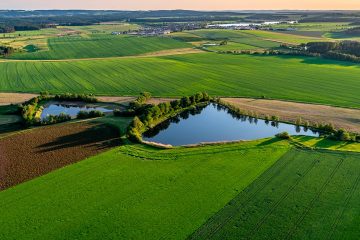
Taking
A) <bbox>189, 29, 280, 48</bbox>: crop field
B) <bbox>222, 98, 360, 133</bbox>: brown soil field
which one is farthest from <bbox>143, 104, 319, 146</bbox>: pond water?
<bbox>189, 29, 280, 48</bbox>: crop field

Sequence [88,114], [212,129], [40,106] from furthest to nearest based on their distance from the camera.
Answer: [40,106] → [88,114] → [212,129]

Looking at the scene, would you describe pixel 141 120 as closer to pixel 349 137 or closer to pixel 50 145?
pixel 50 145

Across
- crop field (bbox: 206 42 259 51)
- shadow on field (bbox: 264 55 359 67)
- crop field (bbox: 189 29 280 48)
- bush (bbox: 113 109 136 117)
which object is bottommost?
bush (bbox: 113 109 136 117)

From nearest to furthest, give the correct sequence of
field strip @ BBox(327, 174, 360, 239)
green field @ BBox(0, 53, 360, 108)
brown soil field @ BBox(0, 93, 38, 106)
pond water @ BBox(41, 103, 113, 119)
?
1. field strip @ BBox(327, 174, 360, 239)
2. pond water @ BBox(41, 103, 113, 119)
3. brown soil field @ BBox(0, 93, 38, 106)
4. green field @ BBox(0, 53, 360, 108)

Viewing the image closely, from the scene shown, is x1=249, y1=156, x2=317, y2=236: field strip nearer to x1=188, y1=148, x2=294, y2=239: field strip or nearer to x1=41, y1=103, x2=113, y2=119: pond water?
x1=188, y1=148, x2=294, y2=239: field strip

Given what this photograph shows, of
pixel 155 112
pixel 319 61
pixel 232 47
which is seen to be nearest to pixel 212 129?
pixel 155 112

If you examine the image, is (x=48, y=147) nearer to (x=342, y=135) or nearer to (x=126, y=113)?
(x=126, y=113)

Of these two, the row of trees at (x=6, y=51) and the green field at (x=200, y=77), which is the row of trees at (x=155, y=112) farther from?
the row of trees at (x=6, y=51)
